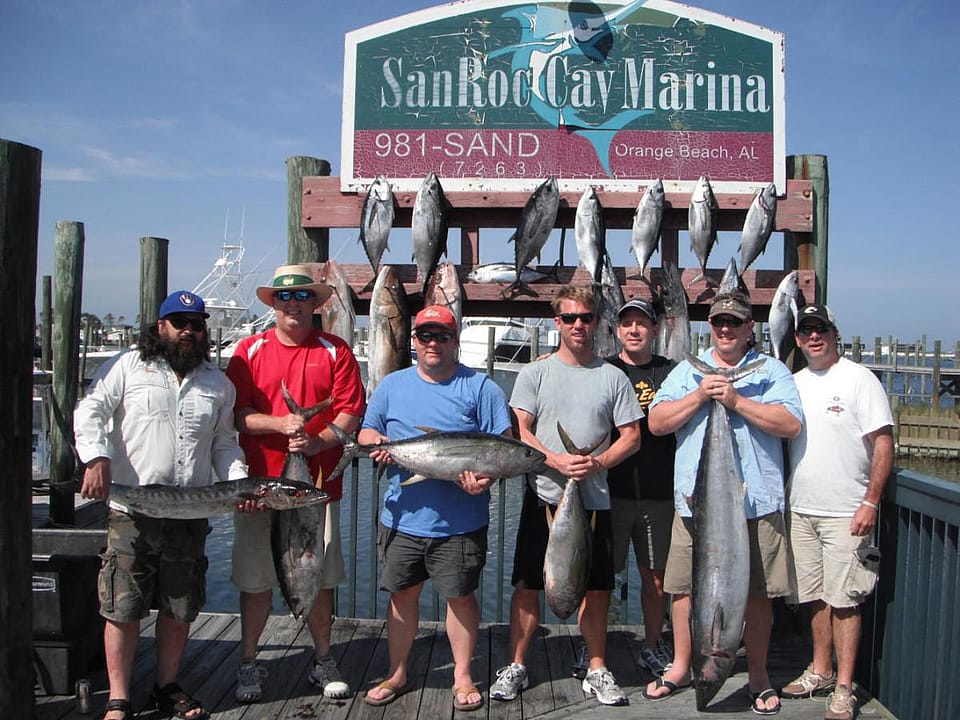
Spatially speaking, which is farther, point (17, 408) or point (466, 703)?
point (466, 703)

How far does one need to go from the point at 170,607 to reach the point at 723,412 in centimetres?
254

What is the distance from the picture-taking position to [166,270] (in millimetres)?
5242

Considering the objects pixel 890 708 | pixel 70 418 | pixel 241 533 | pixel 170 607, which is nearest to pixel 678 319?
pixel 890 708

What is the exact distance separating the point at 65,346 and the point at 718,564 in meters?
3.97

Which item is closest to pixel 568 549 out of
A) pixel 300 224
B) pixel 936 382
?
pixel 300 224

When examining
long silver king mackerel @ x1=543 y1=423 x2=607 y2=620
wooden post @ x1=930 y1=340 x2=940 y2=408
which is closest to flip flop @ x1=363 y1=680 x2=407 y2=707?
long silver king mackerel @ x1=543 y1=423 x2=607 y2=620

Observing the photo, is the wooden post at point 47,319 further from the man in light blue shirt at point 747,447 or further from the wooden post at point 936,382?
the wooden post at point 936,382

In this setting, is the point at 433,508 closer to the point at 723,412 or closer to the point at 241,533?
the point at 241,533

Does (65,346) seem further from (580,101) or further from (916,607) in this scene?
(916,607)

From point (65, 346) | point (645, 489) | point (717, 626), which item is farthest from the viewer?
point (65, 346)

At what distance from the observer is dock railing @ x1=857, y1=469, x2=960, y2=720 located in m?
3.20

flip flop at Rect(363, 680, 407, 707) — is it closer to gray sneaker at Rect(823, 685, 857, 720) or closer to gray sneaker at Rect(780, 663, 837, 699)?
gray sneaker at Rect(780, 663, 837, 699)

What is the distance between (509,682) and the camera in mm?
3766

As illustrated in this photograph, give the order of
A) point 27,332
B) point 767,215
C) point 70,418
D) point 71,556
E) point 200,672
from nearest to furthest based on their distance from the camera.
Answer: point 27,332 → point 71,556 → point 200,672 → point 767,215 → point 70,418
